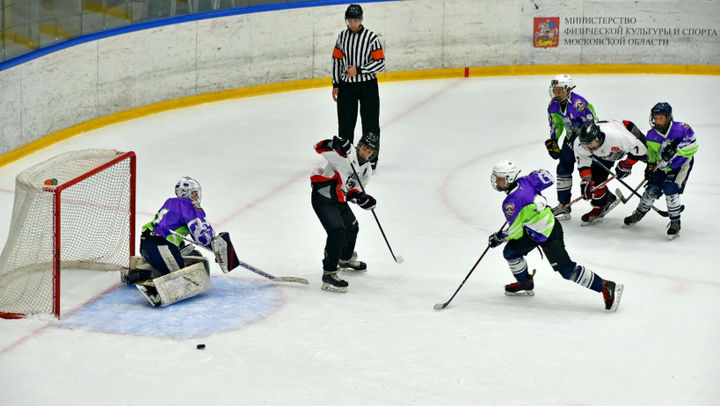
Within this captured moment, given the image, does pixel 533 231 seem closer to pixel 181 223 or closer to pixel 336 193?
pixel 336 193

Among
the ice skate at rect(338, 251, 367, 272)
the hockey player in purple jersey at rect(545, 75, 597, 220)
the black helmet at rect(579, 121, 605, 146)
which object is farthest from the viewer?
the hockey player in purple jersey at rect(545, 75, 597, 220)

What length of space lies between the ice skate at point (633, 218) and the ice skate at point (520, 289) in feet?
5.10

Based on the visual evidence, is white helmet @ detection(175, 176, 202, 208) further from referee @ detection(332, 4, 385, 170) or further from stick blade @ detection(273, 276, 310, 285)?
referee @ detection(332, 4, 385, 170)

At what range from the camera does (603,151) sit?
7.41m

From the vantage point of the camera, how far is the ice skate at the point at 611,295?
6.17 m

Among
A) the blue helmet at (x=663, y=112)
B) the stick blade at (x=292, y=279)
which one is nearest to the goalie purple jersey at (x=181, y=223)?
the stick blade at (x=292, y=279)

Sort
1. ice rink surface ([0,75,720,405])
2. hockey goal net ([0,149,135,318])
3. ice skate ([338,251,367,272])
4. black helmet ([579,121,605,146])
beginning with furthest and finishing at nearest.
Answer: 1. black helmet ([579,121,605,146])
2. ice skate ([338,251,367,272])
3. hockey goal net ([0,149,135,318])
4. ice rink surface ([0,75,720,405])

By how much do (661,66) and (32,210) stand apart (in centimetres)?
776

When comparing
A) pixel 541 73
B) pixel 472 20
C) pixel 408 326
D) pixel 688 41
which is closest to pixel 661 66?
pixel 688 41

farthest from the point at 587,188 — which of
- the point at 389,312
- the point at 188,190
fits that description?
the point at 188,190

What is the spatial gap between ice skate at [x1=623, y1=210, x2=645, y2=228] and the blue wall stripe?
4515 millimetres

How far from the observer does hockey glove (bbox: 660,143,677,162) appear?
7336mm

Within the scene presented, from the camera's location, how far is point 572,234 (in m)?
7.62

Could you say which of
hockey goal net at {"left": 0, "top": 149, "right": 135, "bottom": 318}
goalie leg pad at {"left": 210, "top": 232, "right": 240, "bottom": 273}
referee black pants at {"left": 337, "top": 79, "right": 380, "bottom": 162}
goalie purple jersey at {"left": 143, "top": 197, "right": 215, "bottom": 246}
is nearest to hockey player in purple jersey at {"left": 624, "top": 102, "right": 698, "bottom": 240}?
referee black pants at {"left": 337, "top": 79, "right": 380, "bottom": 162}
